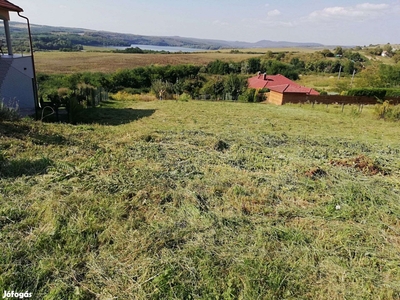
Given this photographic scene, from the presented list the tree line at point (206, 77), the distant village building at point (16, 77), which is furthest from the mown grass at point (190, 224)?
the tree line at point (206, 77)

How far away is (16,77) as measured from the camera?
912cm

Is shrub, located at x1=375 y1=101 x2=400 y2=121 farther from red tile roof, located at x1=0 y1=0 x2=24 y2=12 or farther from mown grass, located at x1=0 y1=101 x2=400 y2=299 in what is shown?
red tile roof, located at x1=0 y1=0 x2=24 y2=12

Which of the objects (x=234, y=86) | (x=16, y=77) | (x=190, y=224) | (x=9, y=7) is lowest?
(x=234, y=86)

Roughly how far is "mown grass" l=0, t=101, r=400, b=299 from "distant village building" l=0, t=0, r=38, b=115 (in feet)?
13.6

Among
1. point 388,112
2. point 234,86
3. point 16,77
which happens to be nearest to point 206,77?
point 234,86

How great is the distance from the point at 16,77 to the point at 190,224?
30.0ft

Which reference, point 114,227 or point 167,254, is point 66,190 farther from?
point 167,254

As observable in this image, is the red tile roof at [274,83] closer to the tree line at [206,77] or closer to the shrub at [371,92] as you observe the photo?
the tree line at [206,77]

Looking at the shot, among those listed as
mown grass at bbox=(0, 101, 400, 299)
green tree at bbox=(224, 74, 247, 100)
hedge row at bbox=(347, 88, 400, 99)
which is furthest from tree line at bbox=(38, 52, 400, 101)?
mown grass at bbox=(0, 101, 400, 299)

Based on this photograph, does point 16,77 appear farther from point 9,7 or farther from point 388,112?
point 388,112

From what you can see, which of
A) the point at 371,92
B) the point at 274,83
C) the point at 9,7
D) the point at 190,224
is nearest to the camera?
the point at 190,224

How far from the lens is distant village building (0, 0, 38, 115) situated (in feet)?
28.8

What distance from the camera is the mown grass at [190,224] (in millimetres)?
2268

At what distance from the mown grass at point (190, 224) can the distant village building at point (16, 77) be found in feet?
13.6
